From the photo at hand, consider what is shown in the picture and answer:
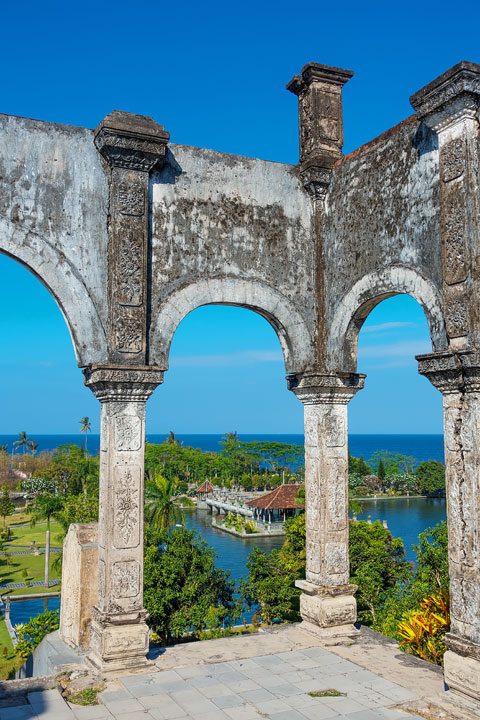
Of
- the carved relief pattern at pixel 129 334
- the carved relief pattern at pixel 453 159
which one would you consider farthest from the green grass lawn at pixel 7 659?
the carved relief pattern at pixel 453 159

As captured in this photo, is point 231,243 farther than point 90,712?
Yes

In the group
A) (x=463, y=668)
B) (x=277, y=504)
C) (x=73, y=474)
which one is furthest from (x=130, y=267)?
(x=73, y=474)

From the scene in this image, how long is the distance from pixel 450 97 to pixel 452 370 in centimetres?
227

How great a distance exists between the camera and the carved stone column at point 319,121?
797 centimetres

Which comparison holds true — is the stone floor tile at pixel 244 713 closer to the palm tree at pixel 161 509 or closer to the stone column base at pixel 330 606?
the stone column base at pixel 330 606

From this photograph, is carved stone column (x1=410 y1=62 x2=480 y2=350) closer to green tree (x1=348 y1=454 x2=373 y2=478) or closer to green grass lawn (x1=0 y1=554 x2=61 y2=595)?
green grass lawn (x1=0 y1=554 x2=61 y2=595)

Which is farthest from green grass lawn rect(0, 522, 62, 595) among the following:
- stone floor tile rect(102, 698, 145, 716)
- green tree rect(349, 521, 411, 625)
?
stone floor tile rect(102, 698, 145, 716)

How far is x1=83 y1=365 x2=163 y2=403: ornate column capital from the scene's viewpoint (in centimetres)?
652

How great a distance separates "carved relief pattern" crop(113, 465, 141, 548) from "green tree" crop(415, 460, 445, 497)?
201ft

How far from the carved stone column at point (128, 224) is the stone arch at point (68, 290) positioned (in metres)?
0.16

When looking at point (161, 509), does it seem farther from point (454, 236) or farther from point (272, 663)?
point (454, 236)

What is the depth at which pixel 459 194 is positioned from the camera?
5719mm

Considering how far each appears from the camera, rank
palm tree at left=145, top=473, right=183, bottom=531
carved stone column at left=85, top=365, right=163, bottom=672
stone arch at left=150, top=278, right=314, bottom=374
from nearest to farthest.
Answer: carved stone column at left=85, top=365, right=163, bottom=672 → stone arch at left=150, top=278, right=314, bottom=374 → palm tree at left=145, top=473, right=183, bottom=531

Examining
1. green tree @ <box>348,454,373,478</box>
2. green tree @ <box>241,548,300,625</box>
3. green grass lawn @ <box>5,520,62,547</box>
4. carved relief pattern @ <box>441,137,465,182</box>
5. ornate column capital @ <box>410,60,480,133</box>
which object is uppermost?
ornate column capital @ <box>410,60,480,133</box>
